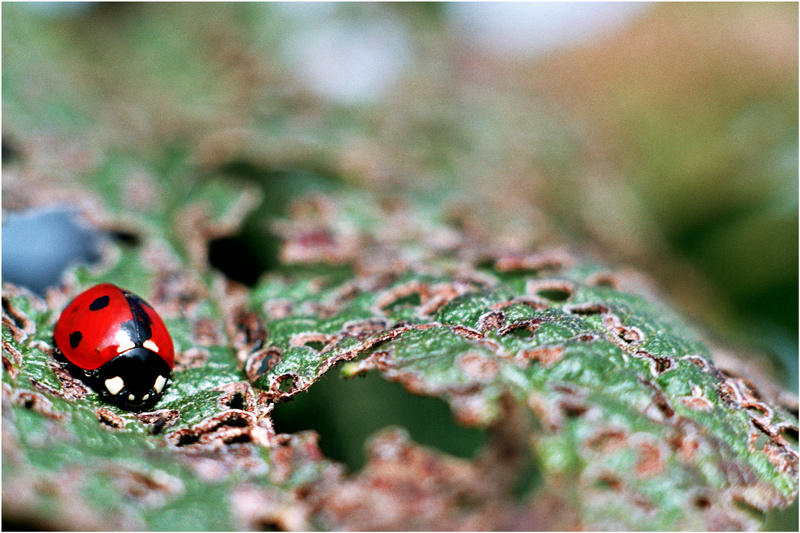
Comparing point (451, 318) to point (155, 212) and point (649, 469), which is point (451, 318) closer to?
point (649, 469)

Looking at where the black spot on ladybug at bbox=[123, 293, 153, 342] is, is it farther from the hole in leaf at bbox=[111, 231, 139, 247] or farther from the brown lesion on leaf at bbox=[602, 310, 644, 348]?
the brown lesion on leaf at bbox=[602, 310, 644, 348]

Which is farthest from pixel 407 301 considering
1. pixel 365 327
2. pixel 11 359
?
pixel 11 359

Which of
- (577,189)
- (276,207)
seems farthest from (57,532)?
(577,189)

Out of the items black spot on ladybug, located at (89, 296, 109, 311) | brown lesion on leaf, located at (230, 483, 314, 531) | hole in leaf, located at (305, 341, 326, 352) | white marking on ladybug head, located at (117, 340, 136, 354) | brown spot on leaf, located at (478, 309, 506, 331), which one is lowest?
→ brown lesion on leaf, located at (230, 483, 314, 531)

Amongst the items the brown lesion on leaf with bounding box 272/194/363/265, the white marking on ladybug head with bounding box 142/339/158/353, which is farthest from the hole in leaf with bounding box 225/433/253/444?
the brown lesion on leaf with bounding box 272/194/363/265

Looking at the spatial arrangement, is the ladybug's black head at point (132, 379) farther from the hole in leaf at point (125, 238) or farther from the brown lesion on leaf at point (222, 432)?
the hole in leaf at point (125, 238)

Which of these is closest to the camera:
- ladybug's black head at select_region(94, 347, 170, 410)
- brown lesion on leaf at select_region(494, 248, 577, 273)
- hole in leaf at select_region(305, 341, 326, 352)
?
ladybug's black head at select_region(94, 347, 170, 410)

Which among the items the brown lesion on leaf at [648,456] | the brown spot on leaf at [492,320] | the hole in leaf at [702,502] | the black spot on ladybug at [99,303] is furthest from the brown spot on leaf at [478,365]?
the black spot on ladybug at [99,303]
